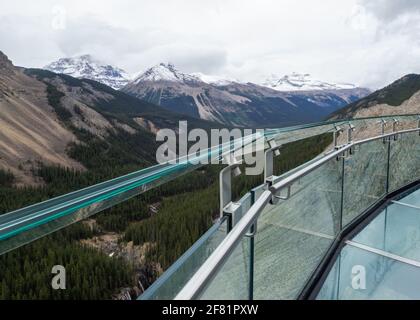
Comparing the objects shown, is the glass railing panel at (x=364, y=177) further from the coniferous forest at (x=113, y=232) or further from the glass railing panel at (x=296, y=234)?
the coniferous forest at (x=113, y=232)

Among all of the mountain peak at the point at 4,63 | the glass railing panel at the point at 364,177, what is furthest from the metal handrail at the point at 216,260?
the mountain peak at the point at 4,63

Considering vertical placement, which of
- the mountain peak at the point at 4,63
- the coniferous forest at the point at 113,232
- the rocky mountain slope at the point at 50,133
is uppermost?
the mountain peak at the point at 4,63

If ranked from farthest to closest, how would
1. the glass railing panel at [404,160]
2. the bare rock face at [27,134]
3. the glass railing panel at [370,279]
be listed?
1. the bare rock face at [27,134]
2. the glass railing panel at [404,160]
3. the glass railing panel at [370,279]

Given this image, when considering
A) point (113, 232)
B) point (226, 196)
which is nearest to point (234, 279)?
point (226, 196)

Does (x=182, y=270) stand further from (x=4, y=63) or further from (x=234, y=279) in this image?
(x=4, y=63)

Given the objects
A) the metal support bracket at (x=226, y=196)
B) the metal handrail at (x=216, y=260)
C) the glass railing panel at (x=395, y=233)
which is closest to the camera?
the metal handrail at (x=216, y=260)

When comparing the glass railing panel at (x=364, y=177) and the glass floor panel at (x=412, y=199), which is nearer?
the glass railing panel at (x=364, y=177)

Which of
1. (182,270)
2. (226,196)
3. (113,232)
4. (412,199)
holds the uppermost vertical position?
(226,196)
